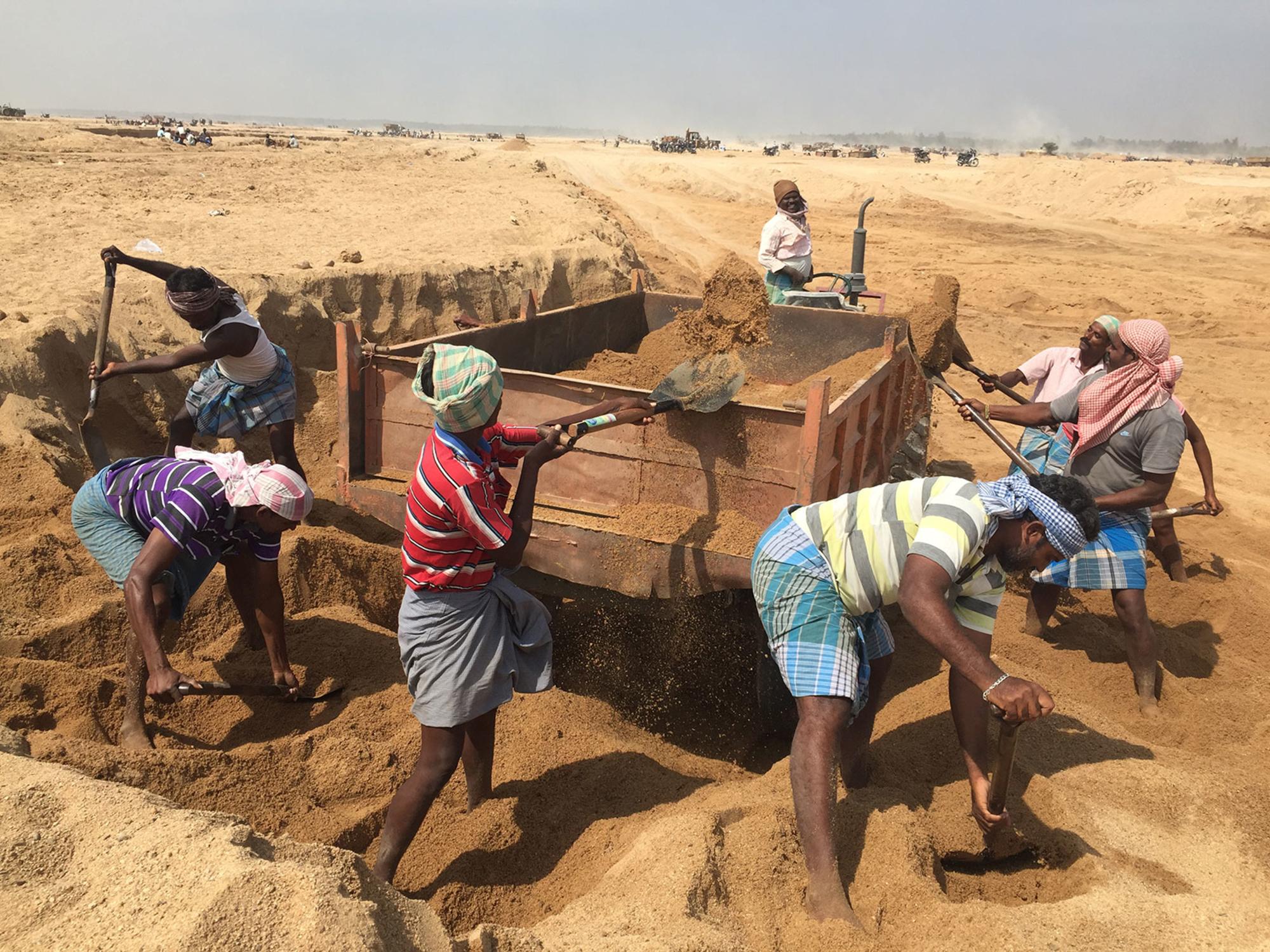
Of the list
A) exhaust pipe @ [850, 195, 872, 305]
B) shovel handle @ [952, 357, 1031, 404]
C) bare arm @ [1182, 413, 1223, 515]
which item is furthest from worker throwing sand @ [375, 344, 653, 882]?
exhaust pipe @ [850, 195, 872, 305]

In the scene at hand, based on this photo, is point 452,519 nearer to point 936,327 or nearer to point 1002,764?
point 1002,764

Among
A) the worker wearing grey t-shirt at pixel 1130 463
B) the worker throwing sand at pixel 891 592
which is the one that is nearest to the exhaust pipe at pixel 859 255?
the worker wearing grey t-shirt at pixel 1130 463

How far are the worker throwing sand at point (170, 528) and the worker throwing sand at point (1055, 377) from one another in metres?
3.67

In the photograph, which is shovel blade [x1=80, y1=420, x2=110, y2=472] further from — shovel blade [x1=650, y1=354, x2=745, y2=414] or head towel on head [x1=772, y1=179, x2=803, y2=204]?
head towel on head [x1=772, y1=179, x2=803, y2=204]

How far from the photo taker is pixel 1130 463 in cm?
407

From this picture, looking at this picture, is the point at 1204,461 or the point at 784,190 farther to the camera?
the point at 784,190

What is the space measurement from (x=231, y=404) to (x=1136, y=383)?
4179 mm

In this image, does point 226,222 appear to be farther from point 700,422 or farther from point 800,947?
point 800,947

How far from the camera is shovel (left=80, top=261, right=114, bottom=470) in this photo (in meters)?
4.60

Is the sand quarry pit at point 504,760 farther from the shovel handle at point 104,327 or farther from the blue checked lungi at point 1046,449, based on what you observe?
the blue checked lungi at point 1046,449

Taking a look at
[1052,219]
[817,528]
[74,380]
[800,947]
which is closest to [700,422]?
[817,528]

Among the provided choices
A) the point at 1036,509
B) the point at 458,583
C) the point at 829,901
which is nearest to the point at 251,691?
the point at 458,583

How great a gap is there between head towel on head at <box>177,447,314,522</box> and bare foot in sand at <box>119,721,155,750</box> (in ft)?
2.71

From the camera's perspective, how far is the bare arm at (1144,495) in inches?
157
